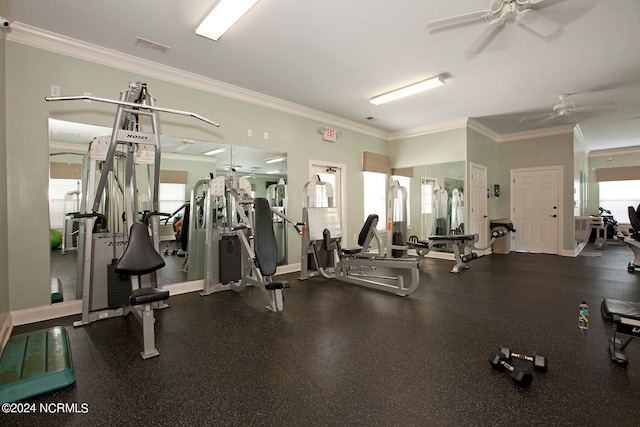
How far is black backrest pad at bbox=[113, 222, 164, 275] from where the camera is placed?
2250 mm

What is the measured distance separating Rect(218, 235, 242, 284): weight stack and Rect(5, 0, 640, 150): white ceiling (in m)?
2.21

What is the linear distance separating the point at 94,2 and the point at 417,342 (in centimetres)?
393

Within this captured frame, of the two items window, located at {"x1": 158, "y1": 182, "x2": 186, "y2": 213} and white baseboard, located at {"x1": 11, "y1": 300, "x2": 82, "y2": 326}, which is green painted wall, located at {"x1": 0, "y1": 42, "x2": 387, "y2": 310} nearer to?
white baseboard, located at {"x1": 11, "y1": 300, "x2": 82, "y2": 326}

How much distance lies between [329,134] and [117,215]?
371 cm

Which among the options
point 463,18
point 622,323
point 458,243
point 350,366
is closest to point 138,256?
point 350,366

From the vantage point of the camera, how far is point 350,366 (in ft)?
6.68

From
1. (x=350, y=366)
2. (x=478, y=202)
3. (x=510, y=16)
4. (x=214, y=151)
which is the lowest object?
(x=350, y=366)

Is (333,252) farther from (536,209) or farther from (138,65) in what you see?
(536,209)

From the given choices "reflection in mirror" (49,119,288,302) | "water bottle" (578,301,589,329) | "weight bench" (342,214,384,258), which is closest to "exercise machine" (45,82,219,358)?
"reflection in mirror" (49,119,288,302)

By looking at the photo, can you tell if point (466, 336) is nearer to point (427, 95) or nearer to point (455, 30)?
point (455, 30)

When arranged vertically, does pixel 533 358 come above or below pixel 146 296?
below

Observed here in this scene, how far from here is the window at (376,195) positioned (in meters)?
6.54

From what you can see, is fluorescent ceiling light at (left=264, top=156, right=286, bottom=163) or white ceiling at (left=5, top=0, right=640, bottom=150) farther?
fluorescent ceiling light at (left=264, top=156, right=286, bottom=163)

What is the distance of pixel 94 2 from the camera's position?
2521mm
